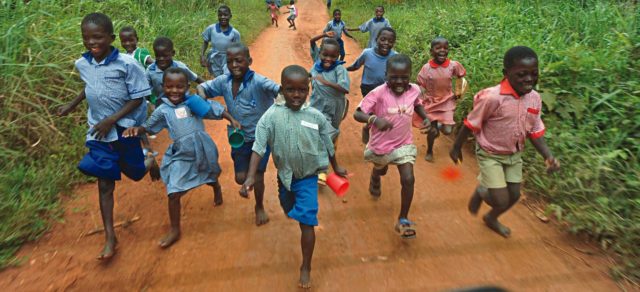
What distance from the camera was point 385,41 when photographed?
4.98 meters

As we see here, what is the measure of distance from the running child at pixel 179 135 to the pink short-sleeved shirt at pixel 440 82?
111 inches

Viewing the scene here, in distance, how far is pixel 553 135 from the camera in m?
4.39

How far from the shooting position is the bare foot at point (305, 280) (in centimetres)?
299

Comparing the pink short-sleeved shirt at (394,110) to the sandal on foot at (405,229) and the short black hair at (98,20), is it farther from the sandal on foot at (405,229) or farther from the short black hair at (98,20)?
the short black hair at (98,20)

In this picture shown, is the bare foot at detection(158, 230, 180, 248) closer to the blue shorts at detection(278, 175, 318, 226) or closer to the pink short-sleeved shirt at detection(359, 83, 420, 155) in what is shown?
the blue shorts at detection(278, 175, 318, 226)

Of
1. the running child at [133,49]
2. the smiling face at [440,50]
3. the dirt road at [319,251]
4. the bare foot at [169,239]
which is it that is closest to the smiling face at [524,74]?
the dirt road at [319,251]

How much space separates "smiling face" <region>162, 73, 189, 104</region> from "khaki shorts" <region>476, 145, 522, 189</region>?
2.64m

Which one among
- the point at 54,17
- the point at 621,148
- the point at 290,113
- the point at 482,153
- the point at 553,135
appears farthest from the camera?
the point at 54,17

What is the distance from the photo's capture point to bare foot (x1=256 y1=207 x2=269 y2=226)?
3869 millimetres

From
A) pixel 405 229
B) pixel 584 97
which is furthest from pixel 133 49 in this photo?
pixel 584 97

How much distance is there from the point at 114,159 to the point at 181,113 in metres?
0.66

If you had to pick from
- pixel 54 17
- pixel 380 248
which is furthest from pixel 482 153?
pixel 54 17

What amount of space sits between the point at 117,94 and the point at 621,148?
15.3 feet

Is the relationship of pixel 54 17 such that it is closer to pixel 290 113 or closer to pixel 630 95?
pixel 290 113
